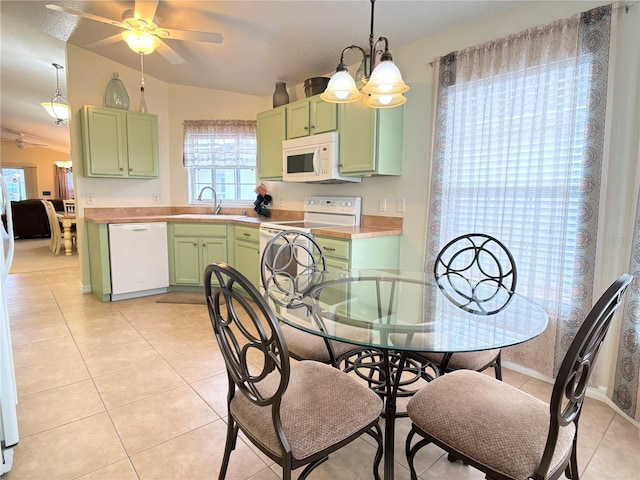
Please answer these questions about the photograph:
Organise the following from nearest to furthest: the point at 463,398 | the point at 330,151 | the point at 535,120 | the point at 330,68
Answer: the point at 463,398
the point at 535,120
the point at 330,151
the point at 330,68

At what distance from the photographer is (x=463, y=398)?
4.08 feet

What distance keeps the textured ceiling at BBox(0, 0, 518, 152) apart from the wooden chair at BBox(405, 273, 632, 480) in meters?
2.23

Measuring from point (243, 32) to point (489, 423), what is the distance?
10.1ft

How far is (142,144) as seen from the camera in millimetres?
4062

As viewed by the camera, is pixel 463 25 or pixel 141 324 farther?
pixel 141 324

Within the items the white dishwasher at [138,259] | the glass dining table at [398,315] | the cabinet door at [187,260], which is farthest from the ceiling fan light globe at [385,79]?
the white dishwasher at [138,259]

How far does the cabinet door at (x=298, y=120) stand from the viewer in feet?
11.0

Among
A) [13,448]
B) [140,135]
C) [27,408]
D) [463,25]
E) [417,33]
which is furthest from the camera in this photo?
[140,135]

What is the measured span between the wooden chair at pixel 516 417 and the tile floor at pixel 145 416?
48 centimetres

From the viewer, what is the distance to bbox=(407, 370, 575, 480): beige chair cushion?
103cm

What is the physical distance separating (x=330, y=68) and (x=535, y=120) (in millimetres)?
2061

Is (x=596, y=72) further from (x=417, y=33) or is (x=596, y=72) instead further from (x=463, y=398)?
(x=463, y=398)

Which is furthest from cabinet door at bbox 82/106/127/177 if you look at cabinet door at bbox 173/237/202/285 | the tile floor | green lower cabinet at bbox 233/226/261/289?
the tile floor

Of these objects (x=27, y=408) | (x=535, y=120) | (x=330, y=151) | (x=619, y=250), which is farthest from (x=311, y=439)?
(x=330, y=151)
